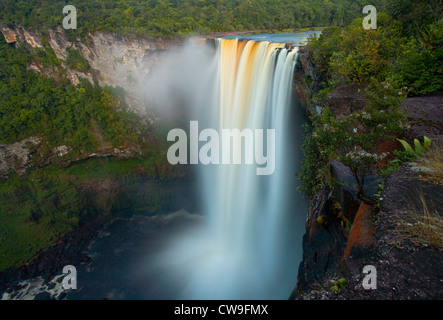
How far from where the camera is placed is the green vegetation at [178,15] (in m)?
21.3

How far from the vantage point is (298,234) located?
15.8m

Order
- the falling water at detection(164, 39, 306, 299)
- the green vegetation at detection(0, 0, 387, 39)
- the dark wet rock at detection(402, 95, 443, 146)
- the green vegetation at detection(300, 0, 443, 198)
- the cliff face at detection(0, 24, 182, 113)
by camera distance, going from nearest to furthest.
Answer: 1. the green vegetation at detection(300, 0, 443, 198)
2. the dark wet rock at detection(402, 95, 443, 146)
3. the falling water at detection(164, 39, 306, 299)
4. the cliff face at detection(0, 24, 182, 113)
5. the green vegetation at detection(0, 0, 387, 39)

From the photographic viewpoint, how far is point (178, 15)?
22.8 meters

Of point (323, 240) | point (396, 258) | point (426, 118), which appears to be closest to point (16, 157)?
point (323, 240)

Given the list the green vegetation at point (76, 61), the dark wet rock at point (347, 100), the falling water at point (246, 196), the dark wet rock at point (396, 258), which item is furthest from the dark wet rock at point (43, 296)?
the dark wet rock at point (347, 100)

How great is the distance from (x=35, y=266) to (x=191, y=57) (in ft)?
60.7

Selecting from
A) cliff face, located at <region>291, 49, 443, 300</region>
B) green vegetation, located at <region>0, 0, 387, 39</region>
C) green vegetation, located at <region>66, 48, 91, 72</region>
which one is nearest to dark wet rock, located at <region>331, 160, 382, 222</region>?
cliff face, located at <region>291, 49, 443, 300</region>

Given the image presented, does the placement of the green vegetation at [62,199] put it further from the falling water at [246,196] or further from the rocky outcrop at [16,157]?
the falling water at [246,196]

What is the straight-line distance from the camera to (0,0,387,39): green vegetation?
21.3 meters

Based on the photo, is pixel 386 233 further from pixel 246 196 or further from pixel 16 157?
pixel 16 157

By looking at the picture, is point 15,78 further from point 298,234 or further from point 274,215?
point 298,234

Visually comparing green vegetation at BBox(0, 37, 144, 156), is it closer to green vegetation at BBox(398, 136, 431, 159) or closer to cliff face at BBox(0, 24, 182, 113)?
cliff face at BBox(0, 24, 182, 113)

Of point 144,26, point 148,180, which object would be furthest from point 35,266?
point 144,26
